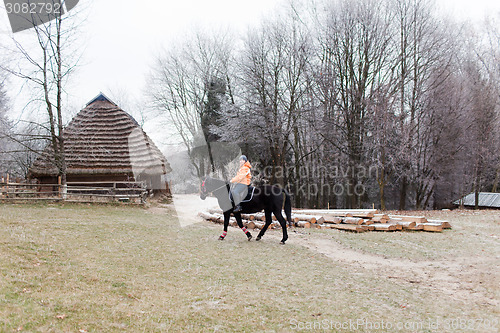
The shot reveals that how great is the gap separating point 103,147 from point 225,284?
16913mm

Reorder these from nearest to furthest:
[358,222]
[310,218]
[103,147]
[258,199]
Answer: [258,199], [358,222], [310,218], [103,147]

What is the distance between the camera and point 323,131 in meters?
23.4

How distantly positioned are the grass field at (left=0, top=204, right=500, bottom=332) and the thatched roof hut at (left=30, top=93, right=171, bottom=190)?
33.4 feet

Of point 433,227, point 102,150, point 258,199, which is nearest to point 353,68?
point 433,227

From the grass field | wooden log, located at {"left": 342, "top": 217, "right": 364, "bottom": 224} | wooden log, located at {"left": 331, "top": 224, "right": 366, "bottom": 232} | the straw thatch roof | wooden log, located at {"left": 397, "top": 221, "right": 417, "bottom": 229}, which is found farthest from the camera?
the straw thatch roof

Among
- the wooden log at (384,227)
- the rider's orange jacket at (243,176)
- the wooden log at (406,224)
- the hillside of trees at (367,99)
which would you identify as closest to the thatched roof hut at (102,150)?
the hillside of trees at (367,99)

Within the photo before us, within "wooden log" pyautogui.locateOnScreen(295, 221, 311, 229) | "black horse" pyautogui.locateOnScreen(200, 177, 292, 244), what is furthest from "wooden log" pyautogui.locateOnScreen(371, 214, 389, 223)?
"black horse" pyautogui.locateOnScreen(200, 177, 292, 244)

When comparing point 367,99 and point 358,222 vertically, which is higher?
point 367,99

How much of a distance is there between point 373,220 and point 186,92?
27.8 m

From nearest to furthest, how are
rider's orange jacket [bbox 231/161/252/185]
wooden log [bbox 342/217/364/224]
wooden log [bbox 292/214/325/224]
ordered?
rider's orange jacket [bbox 231/161/252/185]
wooden log [bbox 342/217/364/224]
wooden log [bbox 292/214/325/224]

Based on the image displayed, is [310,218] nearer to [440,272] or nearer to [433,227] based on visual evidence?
[433,227]

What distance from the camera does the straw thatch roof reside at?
19.3 meters

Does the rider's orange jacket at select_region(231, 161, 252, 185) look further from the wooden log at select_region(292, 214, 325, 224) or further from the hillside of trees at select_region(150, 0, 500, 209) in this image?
the hillside of trees at select_region(150, 0, 500, 209)

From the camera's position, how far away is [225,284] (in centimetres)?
589
